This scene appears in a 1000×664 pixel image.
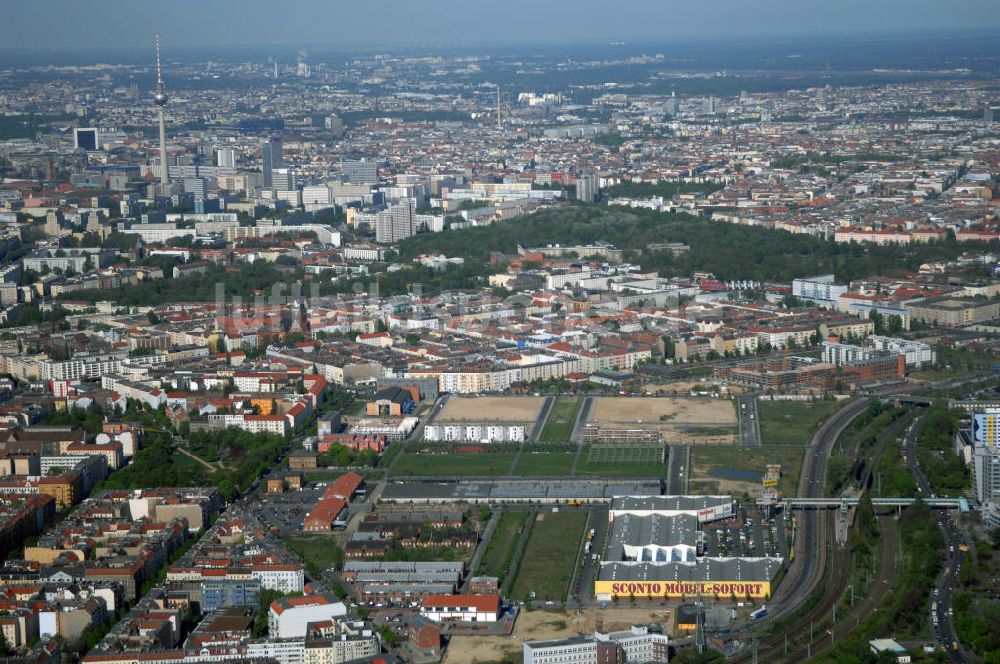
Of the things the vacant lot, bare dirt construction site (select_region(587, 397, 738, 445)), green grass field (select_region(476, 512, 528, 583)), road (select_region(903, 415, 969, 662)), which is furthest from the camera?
bare dirt construction site (select_region(587, 397, 738, 445))

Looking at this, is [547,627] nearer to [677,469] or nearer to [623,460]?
[677,469]

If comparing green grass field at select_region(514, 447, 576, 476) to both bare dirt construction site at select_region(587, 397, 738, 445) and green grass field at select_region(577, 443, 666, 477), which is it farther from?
bare dirt construction site at select_region(587, 397, 738, 445)

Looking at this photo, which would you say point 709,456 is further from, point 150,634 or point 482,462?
point 150,634

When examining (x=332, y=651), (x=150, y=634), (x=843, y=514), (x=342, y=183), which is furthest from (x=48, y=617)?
(x=342, y=183)

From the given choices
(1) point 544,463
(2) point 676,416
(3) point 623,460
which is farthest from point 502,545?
(2) point 676,416

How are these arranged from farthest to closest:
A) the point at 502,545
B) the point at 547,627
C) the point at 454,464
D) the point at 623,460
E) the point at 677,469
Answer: the point at 454,464, the point at 623,460, the point at 677,469, the point at 502,545, the point at 547,627

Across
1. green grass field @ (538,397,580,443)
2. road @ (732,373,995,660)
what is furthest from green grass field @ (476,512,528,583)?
green grass field @ (538,397,580,443)

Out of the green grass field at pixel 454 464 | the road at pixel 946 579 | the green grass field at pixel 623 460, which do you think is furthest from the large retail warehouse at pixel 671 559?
the green grass field at pixel 454 464
